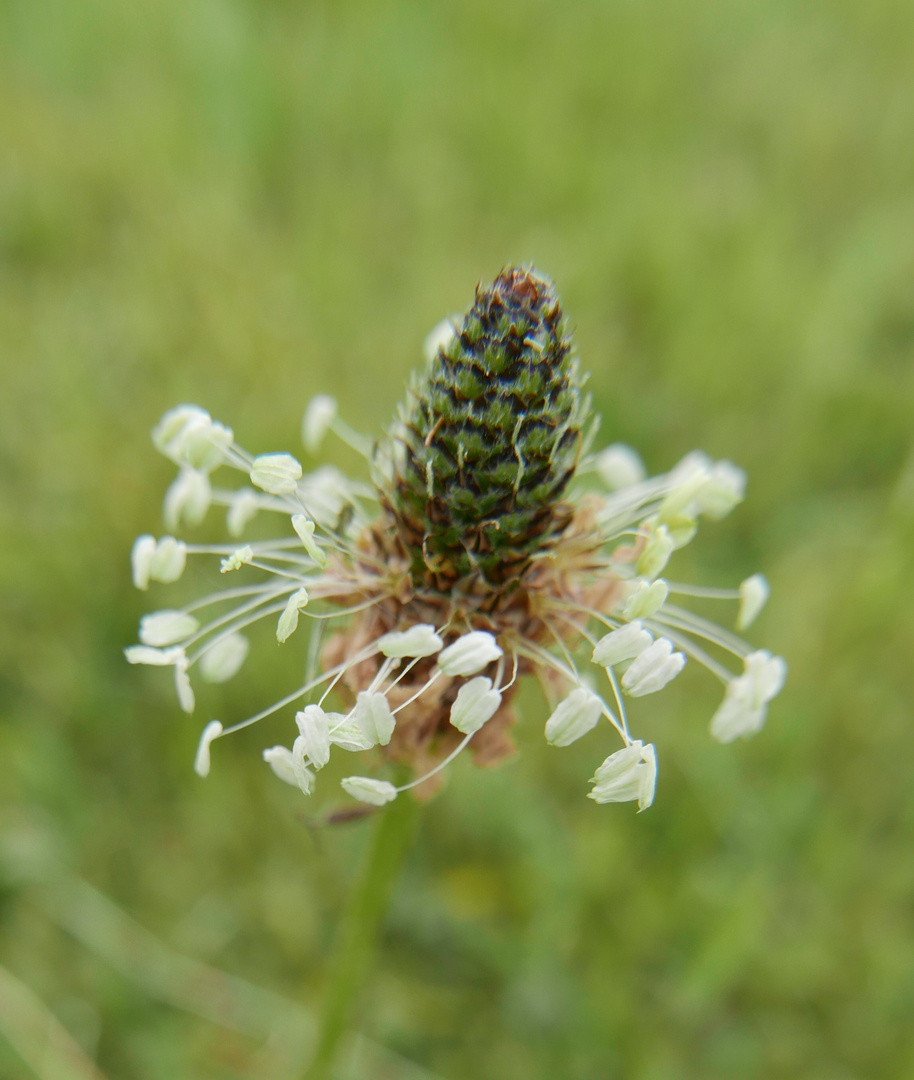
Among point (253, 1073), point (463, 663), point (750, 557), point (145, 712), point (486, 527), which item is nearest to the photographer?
point (463, 663)

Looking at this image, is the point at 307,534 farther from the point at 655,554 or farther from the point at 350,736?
the point at 655,554

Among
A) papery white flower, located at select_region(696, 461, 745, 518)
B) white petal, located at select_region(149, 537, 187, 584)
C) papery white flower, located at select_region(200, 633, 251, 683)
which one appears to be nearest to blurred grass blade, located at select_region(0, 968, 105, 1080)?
papery white flower, located at select_region(200, 633, 251, 683)

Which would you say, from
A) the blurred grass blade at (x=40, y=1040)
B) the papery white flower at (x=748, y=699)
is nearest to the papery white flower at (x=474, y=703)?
the papery white flower at (x=748, y=699)

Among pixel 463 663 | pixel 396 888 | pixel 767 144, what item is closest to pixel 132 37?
pixel 767 144

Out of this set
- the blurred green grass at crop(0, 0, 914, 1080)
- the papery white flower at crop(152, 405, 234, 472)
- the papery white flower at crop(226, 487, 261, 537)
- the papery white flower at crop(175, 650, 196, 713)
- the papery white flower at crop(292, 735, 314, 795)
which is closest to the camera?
the papery white flower at crop(292, 735, 314, 795)

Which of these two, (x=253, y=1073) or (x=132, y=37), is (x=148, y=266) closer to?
(x=132, y=37)

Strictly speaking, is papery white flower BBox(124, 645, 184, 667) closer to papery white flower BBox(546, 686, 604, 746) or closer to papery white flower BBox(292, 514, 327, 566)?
papery white flower BBox(292, 514, 327, 566)
